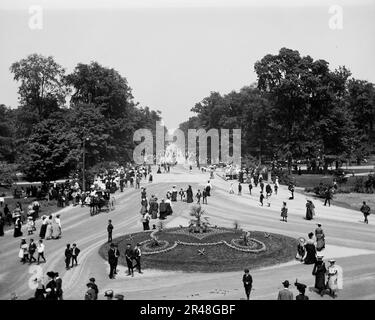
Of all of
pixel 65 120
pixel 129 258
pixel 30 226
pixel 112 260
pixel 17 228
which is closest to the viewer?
pixel 112 260

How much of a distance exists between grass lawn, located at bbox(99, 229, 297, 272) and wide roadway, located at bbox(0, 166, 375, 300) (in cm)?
53

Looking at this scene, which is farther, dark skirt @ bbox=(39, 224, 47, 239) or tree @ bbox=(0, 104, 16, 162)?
tree @ bbox=(0, 104, 16, 162)

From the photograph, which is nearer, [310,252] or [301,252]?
[310,252]

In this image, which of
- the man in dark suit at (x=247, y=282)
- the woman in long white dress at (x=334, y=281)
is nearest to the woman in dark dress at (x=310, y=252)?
the woman in long white dress at (x=334, y=281)

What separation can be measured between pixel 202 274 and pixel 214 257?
5.98 feet

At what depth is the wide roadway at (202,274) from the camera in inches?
656

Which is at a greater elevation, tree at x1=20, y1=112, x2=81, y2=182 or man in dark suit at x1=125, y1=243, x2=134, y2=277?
tree at x1=20, y1=112, x2=81, y2=182

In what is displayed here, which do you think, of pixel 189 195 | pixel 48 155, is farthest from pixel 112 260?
pixel 48 155

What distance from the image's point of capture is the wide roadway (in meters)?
16.7

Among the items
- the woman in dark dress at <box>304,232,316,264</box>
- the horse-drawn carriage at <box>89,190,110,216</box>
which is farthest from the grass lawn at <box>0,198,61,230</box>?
the woman in dark dress at <box>304,232,316,264</box>

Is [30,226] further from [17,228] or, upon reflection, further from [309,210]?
[309,210]

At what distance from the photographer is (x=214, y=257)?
2050cm

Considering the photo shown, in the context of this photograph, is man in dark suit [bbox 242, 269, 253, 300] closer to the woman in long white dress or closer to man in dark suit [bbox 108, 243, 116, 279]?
the woman in long white dress
